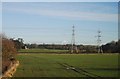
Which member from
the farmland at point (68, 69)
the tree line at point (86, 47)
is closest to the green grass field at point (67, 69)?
the farmland at point (68, 69)

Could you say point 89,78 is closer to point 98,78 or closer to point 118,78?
point 98,78

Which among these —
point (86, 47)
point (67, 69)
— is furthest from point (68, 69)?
point (86, 47)

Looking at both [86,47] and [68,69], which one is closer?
[68,69]

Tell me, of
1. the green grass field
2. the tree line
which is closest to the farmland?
the green grass field

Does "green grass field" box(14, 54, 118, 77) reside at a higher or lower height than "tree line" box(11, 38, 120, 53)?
lower

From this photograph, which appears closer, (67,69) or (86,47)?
(67,69)

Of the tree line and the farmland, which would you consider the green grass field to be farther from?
the tree line

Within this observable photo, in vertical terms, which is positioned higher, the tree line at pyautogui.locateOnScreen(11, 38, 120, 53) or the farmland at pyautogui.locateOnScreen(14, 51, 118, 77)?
the tree line at pyautogui.locateOnScreen(11, 38, 120, 53)

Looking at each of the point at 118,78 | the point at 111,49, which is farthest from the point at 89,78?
the point at 111,49

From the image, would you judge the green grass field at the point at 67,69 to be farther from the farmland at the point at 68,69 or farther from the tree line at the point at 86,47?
the tree line at the point at 86,47

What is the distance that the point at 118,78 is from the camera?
27203 mm

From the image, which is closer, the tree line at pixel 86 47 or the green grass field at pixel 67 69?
the green grass field at pixel 67 69

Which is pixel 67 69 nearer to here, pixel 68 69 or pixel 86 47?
pixel 68 69

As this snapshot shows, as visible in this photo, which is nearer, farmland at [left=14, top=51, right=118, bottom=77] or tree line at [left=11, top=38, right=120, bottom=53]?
farmland at [left=14, top=51, right=118, bottom=77]
